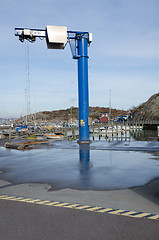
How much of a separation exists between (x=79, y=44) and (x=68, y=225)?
2318cm

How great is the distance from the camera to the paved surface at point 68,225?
5498 mm

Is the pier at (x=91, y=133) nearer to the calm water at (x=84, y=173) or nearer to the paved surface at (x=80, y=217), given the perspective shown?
the calm water at (x=84, y=173)

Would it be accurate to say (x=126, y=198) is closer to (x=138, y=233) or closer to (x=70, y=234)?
(x=138, y=233)

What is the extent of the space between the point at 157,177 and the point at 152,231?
5685 millimetres

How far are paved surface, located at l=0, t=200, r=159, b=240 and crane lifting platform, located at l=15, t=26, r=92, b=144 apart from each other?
755 inches

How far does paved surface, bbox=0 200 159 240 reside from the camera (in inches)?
216

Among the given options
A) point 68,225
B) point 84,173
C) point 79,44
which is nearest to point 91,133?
point 79,44

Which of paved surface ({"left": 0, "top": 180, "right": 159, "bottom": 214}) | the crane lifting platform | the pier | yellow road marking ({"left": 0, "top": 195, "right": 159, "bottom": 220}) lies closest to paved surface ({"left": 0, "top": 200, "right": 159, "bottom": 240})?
yellow road marking ({"left": 0, "top": 195, "right": 159, "bottom": 220})

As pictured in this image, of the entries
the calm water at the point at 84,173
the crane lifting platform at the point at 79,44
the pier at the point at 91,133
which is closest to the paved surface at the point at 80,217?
the calm water at the point at 84,173

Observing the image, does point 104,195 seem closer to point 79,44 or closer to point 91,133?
point 79,44

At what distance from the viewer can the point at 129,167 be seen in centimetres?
1339

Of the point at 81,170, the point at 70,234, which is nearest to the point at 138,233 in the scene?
the point at 70,234

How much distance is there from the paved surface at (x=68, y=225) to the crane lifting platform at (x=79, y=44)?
63.0 feet

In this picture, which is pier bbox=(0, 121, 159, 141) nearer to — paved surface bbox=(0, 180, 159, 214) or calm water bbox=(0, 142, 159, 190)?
calm water bbox=(0, 142, 159, 190)
